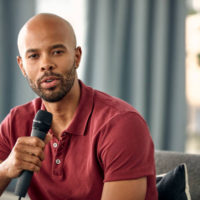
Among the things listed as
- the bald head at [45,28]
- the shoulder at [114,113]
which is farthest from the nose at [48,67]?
the shoulder at [114,113]

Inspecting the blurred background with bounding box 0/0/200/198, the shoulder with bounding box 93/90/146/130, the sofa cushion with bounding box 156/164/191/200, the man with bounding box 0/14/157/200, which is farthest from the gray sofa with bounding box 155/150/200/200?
the blurred background with bounding box 0/0/200/198

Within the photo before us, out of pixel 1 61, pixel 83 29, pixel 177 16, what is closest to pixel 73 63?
pixel 1 61

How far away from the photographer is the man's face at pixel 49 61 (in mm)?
1342

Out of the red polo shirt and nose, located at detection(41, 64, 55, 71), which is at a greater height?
nose, located at detection(41, 64, 55, 71)

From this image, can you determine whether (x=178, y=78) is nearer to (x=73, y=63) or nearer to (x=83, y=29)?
(x=83, y=29)

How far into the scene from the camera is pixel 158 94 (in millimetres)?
3262

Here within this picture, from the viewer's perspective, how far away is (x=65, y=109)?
1.44 meters

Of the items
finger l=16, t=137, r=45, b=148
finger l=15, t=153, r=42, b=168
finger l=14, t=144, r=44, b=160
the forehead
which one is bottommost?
finger l=15, t=153, r=42, b=168

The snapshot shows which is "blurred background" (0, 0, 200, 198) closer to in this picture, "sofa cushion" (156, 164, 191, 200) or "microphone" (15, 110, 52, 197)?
"sofa cushion" (156, 164, 191, 200)

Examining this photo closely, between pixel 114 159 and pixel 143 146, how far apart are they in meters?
0.11

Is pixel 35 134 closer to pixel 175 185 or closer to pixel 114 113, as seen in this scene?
pixel 114 113

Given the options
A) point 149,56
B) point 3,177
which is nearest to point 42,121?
point 3,177

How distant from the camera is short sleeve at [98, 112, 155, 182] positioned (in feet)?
3.88

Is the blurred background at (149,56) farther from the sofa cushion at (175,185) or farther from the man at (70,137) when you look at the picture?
the sofa cushion at (175,185)
